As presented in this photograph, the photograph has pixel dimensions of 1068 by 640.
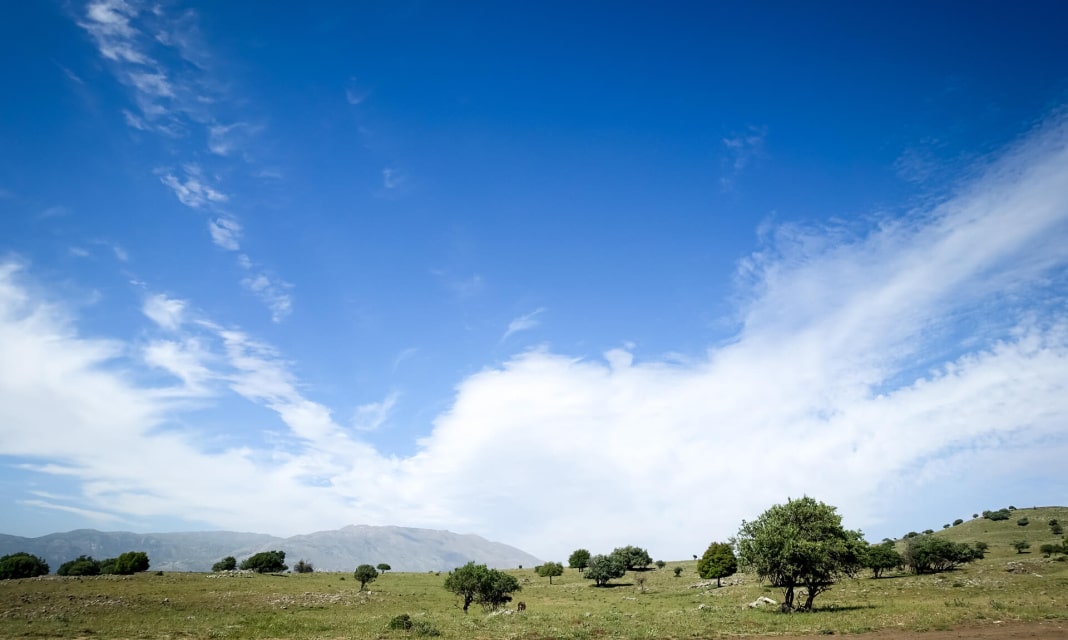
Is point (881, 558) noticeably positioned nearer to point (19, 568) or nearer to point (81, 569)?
point (81, 569)

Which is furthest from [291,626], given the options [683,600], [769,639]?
[683,600]

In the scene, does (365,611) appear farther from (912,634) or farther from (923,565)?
(923,565)

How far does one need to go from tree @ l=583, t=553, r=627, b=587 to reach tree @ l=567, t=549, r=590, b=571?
17.8 meters

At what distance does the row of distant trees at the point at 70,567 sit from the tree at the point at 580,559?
3291 inches

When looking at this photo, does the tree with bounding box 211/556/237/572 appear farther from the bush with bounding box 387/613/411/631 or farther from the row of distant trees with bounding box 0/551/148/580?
the bush with bounding box 387/613/411/631

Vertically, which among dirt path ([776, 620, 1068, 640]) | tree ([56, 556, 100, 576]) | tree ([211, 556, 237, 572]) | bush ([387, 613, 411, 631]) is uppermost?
dirt path ([776, 620, 1068, 640])

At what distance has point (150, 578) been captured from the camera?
85.5 meters

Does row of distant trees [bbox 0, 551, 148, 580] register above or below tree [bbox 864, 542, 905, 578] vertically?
below

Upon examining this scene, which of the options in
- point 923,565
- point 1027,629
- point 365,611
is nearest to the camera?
point 1027,629

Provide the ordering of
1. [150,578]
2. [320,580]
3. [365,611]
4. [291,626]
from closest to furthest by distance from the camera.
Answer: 1. [291,626]
2. [365,611]
3. [150,578]
4. [320,580]

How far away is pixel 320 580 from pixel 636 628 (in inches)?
3105

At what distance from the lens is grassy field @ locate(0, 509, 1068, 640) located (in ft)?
128

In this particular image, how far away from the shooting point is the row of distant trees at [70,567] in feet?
294

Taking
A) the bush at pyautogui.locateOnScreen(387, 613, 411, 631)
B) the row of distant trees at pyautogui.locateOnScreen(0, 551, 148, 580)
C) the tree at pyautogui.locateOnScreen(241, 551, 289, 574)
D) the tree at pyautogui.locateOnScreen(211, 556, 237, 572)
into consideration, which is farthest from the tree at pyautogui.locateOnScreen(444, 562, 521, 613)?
the tree at pyautogui.locateOnScreen(211, 556, 237, 572)
